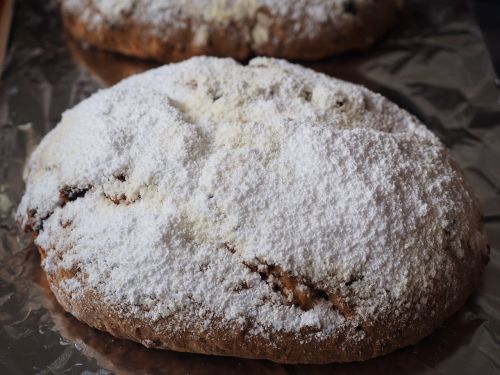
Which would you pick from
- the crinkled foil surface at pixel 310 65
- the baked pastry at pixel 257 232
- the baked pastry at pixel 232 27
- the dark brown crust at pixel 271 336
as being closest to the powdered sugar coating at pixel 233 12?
the baked pastry at pixel 232 27

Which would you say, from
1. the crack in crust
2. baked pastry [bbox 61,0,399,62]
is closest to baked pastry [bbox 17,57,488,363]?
Result: the crack in crust

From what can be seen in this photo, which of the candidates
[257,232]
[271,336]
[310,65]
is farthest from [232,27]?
[271,336]

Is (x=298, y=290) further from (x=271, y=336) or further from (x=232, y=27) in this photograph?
(x=232, y=27)

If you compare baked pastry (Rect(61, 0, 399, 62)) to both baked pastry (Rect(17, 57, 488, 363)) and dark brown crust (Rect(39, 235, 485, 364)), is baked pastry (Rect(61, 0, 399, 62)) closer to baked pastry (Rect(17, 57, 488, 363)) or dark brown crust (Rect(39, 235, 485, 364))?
baked pastry (Rect(17, 57, 488, 363))

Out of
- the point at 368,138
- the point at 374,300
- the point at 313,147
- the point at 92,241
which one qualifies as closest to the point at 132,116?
the point at 92,241

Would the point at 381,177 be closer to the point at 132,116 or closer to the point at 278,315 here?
the point at 278,315
